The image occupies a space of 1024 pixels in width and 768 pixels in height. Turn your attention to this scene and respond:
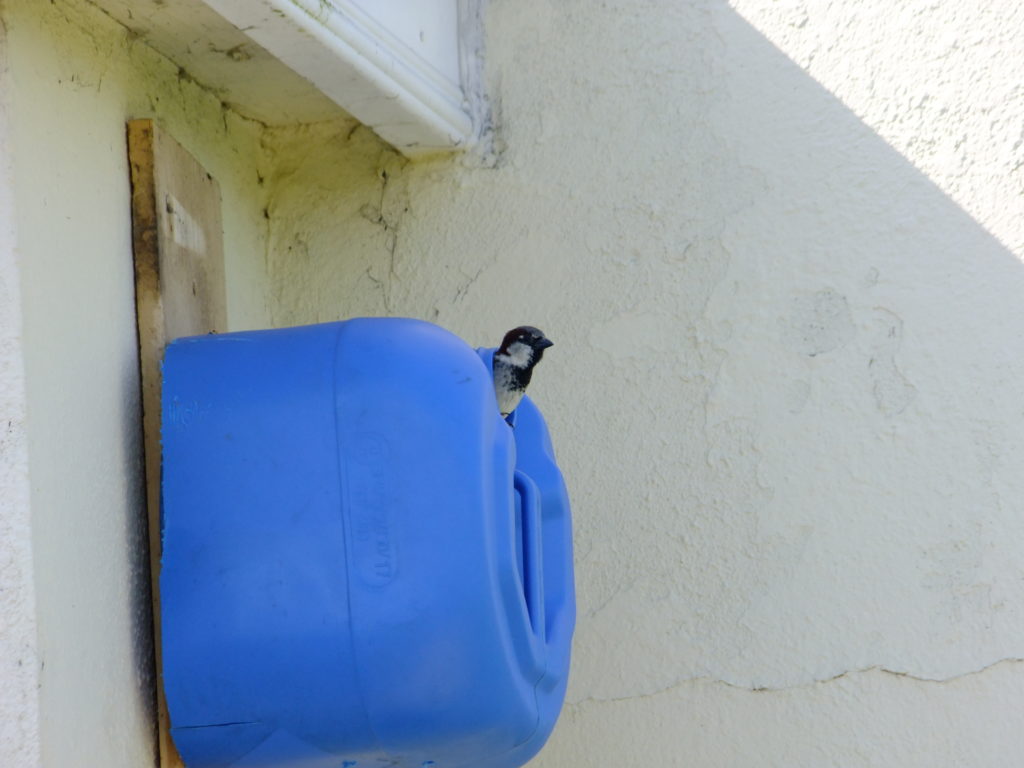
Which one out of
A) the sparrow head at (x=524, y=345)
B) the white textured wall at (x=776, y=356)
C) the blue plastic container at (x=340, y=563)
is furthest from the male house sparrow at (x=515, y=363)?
the blue plastic container at (x=340, y=563)

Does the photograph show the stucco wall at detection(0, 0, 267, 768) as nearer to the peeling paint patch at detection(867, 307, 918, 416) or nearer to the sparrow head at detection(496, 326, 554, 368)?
the sparrow head at detection(496, 326, 554, 368)

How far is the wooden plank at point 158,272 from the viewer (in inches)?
60.5

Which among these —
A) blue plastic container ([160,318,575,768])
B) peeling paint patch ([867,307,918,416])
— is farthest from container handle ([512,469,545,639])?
peeling paint patch ([867,307,918,416])

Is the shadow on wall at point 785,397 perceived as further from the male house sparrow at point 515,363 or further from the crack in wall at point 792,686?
the male house sparrow at point 515,363

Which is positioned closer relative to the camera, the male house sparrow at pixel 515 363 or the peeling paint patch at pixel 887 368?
the male house sparrow at pixel 515 363

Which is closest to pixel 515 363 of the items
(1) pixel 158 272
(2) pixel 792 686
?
(1) pixel 158 272

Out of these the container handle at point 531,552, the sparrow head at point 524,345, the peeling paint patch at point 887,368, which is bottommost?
the container handle at point 531,552

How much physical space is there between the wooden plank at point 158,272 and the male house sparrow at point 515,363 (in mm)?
455

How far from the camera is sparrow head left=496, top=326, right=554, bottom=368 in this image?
1887 mm

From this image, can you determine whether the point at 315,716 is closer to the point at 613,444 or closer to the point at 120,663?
the point at 120,663

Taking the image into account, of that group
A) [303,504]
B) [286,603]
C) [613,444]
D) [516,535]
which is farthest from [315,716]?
[613,444]

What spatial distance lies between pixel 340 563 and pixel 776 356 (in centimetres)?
97

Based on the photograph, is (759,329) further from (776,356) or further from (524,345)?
(524,345)

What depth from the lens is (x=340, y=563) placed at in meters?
1.34
